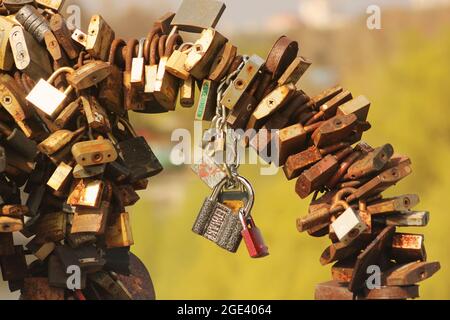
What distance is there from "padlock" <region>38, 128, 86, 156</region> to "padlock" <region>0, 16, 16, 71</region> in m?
0.21

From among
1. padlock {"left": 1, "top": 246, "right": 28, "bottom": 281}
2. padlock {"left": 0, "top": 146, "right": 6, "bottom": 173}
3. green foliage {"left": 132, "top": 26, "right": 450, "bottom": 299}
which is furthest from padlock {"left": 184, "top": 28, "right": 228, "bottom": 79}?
green foliage {"left": 132, "top": 26, "right": 450, "bottom": 299}

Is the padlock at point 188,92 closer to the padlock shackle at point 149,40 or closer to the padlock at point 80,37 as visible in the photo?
the padlock shackle at point 149,40

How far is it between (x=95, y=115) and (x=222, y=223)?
13.7 inches

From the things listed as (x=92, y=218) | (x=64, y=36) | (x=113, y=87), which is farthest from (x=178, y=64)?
(x=92, y=218)

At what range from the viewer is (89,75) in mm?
2143

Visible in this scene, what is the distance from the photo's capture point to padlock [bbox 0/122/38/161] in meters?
2.27

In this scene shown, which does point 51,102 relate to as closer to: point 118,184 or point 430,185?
point 118,184

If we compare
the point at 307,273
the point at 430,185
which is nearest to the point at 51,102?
the point at 307,273

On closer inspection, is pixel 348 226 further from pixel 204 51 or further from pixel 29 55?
pixel 29 55

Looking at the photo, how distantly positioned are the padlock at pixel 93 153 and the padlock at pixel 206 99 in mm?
198

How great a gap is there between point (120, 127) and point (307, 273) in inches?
186

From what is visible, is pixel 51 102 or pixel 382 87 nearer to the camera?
pixel 51 102

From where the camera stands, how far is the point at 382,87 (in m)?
9.50

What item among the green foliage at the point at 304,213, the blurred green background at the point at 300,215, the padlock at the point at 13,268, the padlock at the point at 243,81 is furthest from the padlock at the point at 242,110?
the green foliage at the point at 304,213
